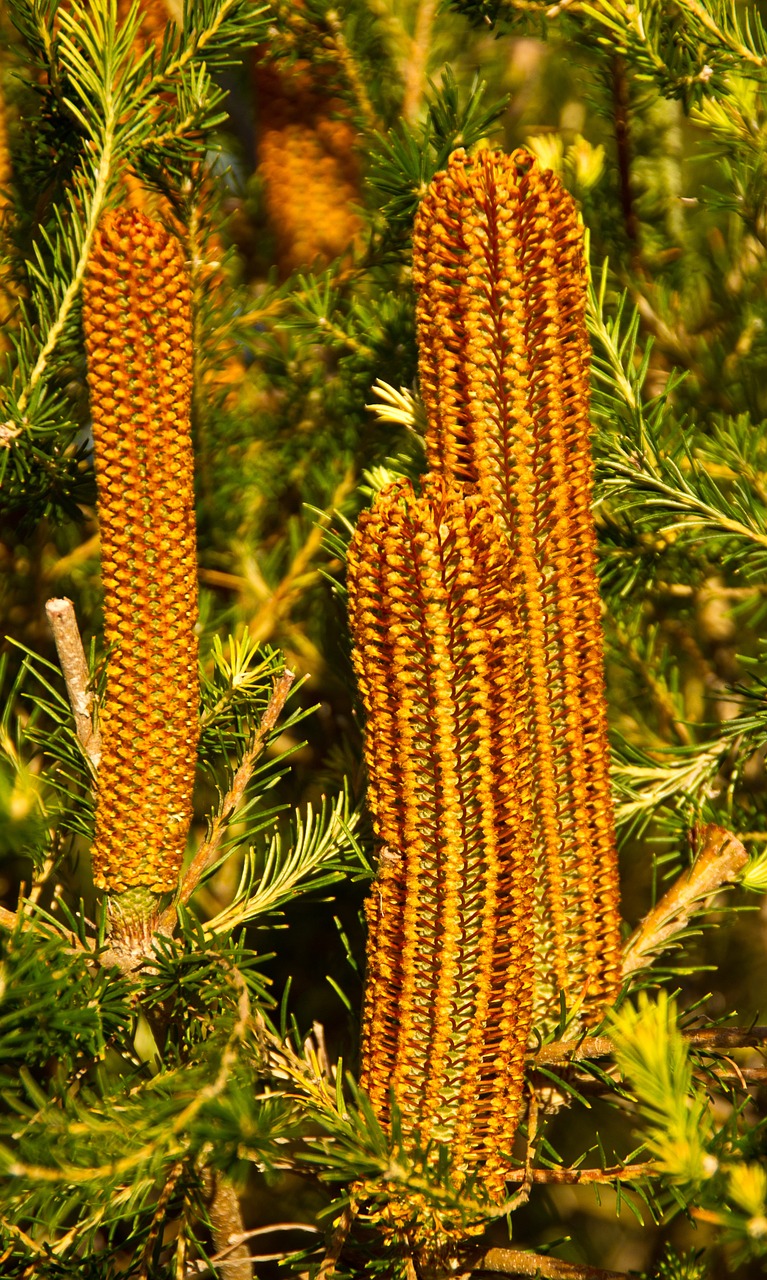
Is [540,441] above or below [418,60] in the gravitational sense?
below

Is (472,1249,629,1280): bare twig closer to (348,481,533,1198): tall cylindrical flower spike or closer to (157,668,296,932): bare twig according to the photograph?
(348,481,533,1198): tall cylindrical flower spike

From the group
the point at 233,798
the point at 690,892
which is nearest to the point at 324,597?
the point at 233,798

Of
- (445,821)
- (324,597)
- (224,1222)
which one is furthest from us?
(324,597)

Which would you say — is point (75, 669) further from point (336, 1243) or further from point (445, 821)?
point (336, 1243)

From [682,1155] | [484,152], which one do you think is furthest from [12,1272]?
[484,152]

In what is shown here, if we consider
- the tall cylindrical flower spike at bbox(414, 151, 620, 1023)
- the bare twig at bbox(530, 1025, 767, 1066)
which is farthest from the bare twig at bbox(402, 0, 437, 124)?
the bare twig at bbox(530, 1025, 767, 1066)

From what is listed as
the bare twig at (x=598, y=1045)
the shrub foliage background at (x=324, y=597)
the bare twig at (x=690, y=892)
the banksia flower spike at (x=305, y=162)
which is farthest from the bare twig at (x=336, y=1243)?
the banksia flower spike at (x=305, y=162)

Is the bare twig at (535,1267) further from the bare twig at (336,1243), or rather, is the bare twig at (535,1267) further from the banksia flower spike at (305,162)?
the banksia flower spike at (305,162)

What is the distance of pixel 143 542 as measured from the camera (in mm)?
608

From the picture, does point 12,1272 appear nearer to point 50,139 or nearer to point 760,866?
point 760,866

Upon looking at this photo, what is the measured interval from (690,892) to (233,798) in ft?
1.03

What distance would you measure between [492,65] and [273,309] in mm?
335

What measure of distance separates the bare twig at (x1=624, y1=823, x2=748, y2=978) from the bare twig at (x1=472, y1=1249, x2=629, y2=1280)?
0.18 meters

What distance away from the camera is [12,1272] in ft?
1.87
